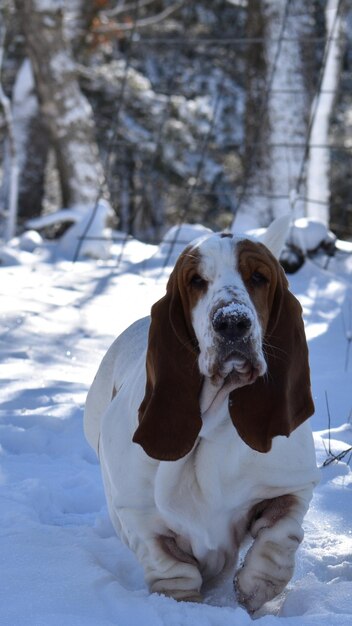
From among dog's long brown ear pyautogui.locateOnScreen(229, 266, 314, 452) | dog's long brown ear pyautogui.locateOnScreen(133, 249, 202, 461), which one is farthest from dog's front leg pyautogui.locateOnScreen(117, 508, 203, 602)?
dog's long brown ear pyautogui.locateOnScreen(229, 266, 314, 452)

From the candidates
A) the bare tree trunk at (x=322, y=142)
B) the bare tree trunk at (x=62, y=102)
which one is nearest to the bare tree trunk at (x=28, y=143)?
the bare tree trunk at (x=62, y=102)

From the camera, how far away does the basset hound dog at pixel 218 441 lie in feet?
9.04

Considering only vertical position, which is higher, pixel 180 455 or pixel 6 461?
pixel 180 455

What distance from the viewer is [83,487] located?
388cm

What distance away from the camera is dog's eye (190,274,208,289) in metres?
2.77

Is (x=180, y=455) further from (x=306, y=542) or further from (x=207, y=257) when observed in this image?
(x=306, y=542)

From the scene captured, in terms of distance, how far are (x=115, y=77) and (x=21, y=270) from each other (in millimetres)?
9872

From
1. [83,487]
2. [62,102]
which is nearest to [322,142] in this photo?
[62,102]

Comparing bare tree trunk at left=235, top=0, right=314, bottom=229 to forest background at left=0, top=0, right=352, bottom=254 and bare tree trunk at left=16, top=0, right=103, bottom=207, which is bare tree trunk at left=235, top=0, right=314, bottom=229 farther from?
bare tree trunk at left=16, top=0, right=103, bottom=207

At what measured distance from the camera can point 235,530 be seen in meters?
2.93

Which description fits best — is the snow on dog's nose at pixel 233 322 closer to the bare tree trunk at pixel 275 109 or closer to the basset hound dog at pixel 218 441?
the basset hound dog at pixel 218 441

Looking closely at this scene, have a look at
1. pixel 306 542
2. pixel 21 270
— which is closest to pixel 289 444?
pixel 306 542

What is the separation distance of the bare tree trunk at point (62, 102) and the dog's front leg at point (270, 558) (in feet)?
36.5

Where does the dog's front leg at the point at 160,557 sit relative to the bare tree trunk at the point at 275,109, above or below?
above
